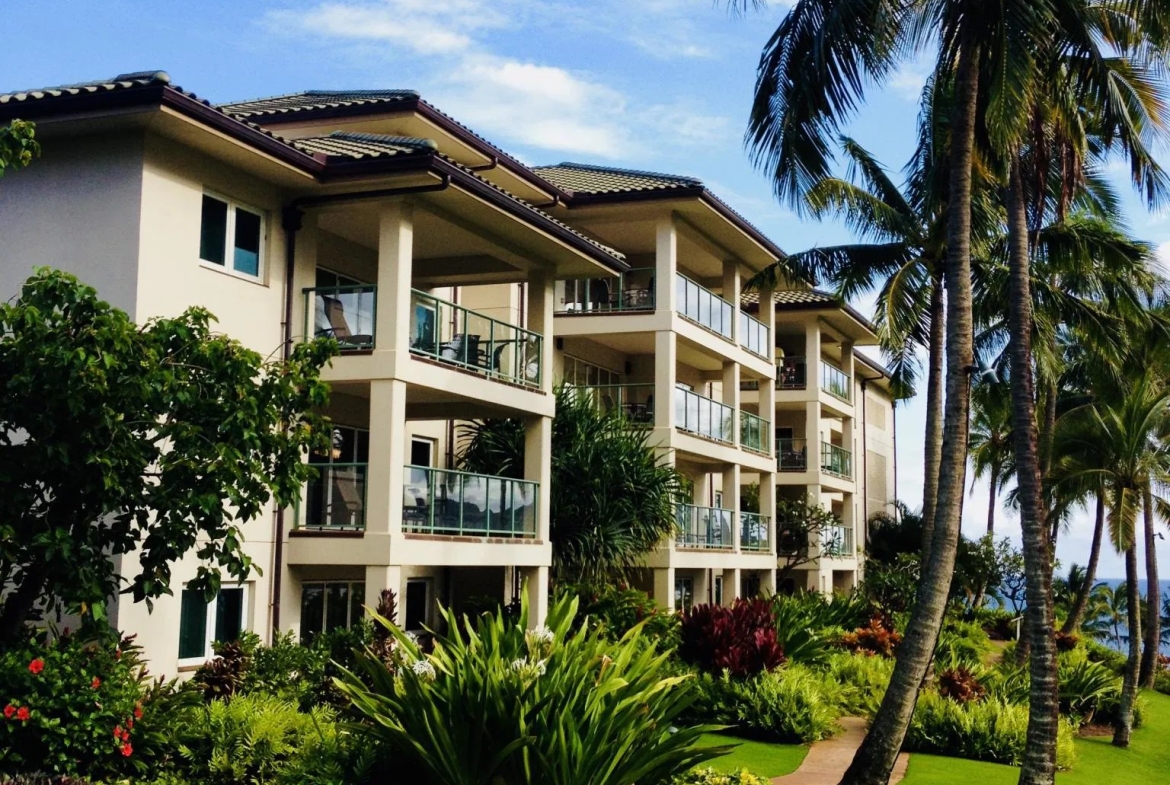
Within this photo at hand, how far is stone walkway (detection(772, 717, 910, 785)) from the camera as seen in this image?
16062 millimetres

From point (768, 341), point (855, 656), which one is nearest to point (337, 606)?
point (855, 656)

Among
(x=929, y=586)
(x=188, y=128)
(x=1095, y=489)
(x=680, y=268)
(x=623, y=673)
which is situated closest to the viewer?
(x=623, y=673)

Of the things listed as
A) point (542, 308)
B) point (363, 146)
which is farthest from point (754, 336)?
point (363, 146)

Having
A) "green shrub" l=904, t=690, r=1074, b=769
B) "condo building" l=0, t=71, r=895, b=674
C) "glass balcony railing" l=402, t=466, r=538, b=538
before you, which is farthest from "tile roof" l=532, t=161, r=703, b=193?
"green shrub" l=904, t=690, r=1074, b=769

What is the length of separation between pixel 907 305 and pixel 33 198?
16801 mm

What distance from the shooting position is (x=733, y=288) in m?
32.1

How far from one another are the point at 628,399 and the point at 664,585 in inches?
224

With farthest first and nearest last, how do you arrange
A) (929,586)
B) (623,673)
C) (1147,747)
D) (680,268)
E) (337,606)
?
1. (680,268)
2. (1147,747)
3. (337,606)
4. (929,586)
5. (623,673)

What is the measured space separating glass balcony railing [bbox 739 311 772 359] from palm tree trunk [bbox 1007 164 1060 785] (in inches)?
624

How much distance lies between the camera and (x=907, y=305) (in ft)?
87.6

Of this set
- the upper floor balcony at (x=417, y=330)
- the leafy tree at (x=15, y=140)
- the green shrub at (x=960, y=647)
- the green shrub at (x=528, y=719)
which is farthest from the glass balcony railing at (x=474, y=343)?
the green shrub at (x=528, y=719)

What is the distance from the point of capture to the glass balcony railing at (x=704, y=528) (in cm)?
2820

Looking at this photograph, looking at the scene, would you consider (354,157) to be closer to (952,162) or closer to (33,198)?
(33,198)

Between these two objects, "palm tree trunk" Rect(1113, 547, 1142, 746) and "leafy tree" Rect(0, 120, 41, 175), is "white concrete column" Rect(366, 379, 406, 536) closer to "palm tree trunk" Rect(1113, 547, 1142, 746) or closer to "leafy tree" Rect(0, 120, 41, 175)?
"leafy tree" Rect(0, 120, 41, 175)
